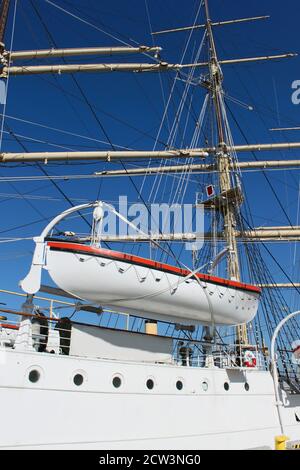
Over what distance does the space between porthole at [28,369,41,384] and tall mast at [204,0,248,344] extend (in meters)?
12.9

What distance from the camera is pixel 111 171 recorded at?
98.0ft

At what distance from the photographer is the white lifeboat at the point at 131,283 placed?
1062cm

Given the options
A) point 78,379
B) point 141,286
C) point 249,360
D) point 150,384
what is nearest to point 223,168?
point 249,360

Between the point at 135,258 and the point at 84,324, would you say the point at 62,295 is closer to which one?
the point at 84,324

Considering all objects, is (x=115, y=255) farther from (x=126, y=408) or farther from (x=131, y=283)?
(x=126, y=408)

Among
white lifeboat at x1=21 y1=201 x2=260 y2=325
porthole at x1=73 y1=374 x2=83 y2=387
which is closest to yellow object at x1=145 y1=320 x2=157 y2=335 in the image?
white lifeboat at x1=21 y1=201 x2=260 y2=325

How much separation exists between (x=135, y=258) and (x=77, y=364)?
3208 mm

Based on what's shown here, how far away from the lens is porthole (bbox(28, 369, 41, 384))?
902cm

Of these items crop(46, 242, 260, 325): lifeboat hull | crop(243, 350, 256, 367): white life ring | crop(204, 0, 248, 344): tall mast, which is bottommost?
crop(243, 350, 256, 367): white life ring

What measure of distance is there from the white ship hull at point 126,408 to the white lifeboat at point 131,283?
165cm

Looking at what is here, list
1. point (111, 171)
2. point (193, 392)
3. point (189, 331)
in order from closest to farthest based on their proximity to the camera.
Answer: point (193, 392), point (189, 331), point (111, 171)

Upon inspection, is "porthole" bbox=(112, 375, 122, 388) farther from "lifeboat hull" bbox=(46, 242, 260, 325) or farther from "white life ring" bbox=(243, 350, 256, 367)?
"white life ring" bbox=(243, 350, 256, 367)

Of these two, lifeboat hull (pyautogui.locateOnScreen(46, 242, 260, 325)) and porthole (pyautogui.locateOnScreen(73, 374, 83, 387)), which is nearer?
porthole (pyautogui.locateOnScreen(73, 374, 83, 387))
